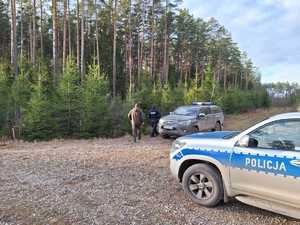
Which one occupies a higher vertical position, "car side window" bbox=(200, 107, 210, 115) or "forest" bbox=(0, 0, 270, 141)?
"forest" bbox=(0, 0, 270, 141)

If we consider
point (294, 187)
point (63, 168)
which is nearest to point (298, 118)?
point (294, 187)

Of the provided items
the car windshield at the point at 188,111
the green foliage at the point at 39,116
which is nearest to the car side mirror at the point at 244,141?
the car windshield at the point at 188,111

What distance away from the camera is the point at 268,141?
4.92 meters

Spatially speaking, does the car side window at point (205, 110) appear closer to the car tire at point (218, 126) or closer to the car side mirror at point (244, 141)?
the car tire at point (218, 126)

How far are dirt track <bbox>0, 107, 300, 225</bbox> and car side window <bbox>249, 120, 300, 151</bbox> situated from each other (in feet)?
3.90

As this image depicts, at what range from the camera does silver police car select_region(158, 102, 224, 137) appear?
15250mm

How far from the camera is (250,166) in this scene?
16.3ft

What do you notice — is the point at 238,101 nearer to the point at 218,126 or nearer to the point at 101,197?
the point at 218,126

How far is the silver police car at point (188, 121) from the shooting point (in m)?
15.2

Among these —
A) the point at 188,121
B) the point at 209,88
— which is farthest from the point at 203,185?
the point at 209,88

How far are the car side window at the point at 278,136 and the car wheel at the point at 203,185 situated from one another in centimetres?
91

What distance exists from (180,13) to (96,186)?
40.8m

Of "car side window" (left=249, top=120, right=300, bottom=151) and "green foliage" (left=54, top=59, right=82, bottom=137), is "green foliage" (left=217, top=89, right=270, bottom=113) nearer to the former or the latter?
"green foliage" (left=54, top=59, right=82, bottom=137)

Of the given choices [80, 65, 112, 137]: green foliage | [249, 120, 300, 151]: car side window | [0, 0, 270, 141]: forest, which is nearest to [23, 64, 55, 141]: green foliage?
[0, 0, 270, 141]: forest
